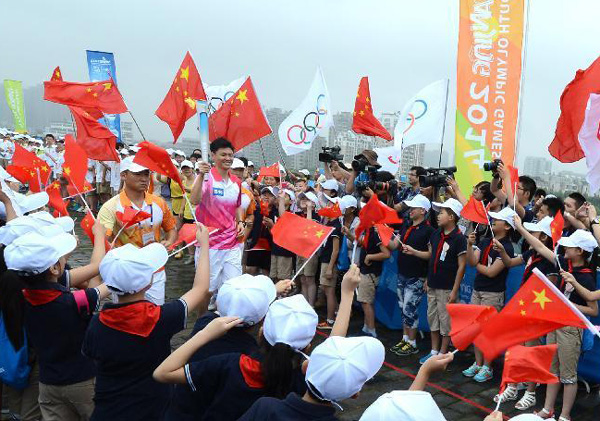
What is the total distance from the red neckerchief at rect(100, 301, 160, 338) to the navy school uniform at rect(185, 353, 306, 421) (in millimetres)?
330

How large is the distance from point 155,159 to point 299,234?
1413 millimetres

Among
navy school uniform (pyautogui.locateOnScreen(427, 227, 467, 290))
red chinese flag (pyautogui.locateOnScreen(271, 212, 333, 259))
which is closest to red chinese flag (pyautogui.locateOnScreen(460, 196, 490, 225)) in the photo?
navy school uniform (pyautogui.locateOnScreen(427, 227, 467, 290))

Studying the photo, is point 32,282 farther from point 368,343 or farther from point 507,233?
point 507,233

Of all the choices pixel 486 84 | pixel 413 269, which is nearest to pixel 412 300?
pixel 413 269

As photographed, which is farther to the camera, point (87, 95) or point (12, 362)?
point (87, 95)

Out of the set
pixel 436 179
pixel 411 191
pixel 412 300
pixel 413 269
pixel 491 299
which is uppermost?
pixel 436 179

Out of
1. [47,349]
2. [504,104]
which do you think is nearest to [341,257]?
[504,104]

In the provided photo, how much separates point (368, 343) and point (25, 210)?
13.9 ft

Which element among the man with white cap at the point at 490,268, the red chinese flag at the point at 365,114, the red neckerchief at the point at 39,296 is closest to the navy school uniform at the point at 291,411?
the red neckerchief at the point at 39,296

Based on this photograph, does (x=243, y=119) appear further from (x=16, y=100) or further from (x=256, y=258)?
(x=16, y=100)

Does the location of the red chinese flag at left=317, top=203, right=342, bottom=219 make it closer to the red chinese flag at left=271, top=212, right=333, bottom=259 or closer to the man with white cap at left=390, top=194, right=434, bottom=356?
the man with white cap at left=390, top=194, right=434, bottom=356

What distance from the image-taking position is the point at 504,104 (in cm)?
789

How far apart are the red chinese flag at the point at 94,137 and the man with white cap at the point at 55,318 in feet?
11.1

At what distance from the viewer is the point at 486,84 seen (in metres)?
7.95
